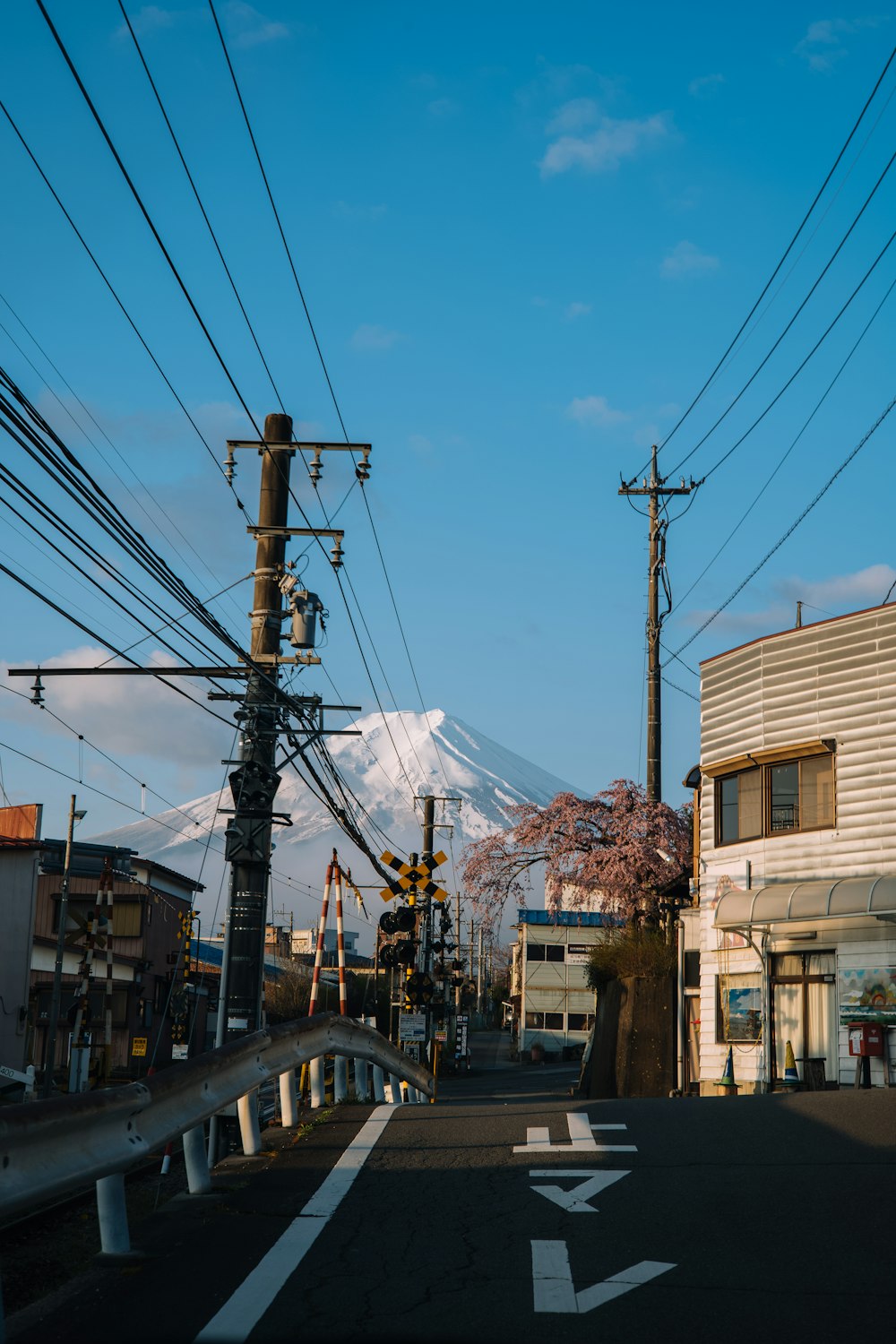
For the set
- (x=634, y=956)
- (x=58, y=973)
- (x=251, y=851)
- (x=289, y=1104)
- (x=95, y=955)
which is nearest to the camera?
(x=289, y=1104)

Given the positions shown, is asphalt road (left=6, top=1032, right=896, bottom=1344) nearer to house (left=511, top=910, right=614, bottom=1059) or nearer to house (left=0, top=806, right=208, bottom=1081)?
house (left=0, top=806, right=208, bottom=1081)

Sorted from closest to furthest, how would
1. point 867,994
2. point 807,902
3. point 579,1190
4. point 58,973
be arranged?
point 579,1190 → point 867,994 → point 807,902 → point 58,973

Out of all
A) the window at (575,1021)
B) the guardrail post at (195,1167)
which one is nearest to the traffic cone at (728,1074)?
the guardrail post at (195,1167)

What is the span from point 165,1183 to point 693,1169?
7194 mm

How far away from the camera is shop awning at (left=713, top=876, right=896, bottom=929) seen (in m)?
23.3

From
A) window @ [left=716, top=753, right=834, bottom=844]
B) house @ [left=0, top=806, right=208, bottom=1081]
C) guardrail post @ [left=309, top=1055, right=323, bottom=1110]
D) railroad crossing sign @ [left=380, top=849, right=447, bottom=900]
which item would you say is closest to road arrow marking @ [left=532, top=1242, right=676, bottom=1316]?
guardrail post @ [left=309, top=1055, right=323, bottom=1110]

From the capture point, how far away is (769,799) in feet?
89.3

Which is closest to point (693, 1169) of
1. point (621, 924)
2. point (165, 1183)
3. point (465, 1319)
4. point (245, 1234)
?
→ point (245, 1234)

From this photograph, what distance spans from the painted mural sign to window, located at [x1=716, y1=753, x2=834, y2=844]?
2757 millimetres

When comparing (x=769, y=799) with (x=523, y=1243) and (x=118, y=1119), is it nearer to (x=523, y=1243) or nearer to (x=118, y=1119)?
(x=523, y=1243)

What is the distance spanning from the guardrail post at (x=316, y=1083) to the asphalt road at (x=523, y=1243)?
5.62ft

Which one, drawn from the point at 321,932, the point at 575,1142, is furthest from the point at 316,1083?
the point at 321,932

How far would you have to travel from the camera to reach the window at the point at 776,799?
2614cm

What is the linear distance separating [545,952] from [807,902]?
209 ft
